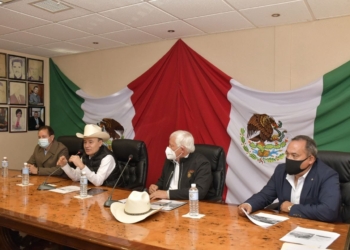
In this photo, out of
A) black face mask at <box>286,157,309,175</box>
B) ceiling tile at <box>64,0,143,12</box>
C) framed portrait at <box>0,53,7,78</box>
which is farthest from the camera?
framed portrait at <box>0,53,7,78</box>

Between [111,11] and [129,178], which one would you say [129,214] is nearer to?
[129,178]

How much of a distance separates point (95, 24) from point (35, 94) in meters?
2.37

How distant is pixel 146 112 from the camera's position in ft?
15.0

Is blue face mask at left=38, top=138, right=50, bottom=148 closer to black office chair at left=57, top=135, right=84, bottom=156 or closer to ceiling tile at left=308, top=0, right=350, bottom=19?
black office chair at left=57, top=135, right=84, bottom=156

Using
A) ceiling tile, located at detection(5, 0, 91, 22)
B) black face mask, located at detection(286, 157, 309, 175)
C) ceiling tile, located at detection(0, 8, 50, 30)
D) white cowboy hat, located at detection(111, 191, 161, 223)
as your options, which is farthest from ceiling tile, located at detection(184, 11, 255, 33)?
white cowboy hat, located at detection(111, 191, 161, 223)

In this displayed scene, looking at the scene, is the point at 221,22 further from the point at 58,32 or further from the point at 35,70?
the point at 35,70

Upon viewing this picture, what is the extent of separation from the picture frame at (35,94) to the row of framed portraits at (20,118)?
0.31ft

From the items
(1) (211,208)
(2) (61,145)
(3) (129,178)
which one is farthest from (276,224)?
(2) (61,145)

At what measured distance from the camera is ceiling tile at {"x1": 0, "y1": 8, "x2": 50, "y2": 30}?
10.8 ft

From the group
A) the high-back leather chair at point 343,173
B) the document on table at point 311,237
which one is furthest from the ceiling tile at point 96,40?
the document on table at point 311,237

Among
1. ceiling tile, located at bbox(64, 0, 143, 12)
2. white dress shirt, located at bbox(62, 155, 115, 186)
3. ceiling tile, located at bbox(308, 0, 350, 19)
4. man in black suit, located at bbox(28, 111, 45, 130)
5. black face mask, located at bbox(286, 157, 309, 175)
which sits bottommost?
white dress shirt, located at bbox(62, 155, 115, 186)

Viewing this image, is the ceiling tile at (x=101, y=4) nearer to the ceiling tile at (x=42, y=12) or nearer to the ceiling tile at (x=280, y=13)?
the ceiling tile at (x=42, y=12)

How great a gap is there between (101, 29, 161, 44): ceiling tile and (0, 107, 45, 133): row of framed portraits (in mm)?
2004

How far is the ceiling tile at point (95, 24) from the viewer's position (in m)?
3.42
